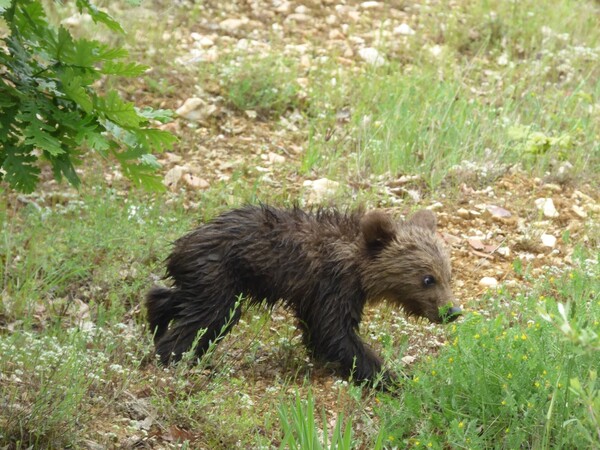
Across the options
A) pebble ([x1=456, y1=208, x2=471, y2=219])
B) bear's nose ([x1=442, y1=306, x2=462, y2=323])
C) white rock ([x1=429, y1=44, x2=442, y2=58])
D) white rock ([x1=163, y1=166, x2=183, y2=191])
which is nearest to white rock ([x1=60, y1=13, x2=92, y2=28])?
white rock ([x1=163, y1=166, x2=183, y2=191])

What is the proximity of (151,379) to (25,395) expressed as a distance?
28.4 inches

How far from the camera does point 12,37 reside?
13.0ft

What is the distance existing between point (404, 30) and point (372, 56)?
879 mm

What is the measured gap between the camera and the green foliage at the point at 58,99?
12.5ft

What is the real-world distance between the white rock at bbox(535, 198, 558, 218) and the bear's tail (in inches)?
128

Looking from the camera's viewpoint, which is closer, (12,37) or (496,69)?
(12,37)

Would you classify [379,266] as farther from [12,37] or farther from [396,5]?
[396,5]

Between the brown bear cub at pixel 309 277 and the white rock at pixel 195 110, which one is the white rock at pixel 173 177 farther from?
the brown bear cub at pixel 309 277

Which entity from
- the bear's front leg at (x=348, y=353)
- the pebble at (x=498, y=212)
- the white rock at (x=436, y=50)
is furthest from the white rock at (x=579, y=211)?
the white rock at (x=436, y=50)

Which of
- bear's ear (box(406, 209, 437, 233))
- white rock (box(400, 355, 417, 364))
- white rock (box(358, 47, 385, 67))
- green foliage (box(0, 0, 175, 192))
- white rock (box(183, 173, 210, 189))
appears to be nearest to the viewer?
green foliage (box(0, 0, 175, 192))

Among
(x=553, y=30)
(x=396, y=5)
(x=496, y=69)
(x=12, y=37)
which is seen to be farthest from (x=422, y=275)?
(x=396, y=5)

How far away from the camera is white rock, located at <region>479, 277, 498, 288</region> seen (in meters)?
6.64

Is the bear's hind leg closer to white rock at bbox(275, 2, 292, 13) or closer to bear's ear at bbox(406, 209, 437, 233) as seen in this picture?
bear's ear at bbox(406, 209, 437, 233)

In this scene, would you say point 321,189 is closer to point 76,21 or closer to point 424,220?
point 424,220
